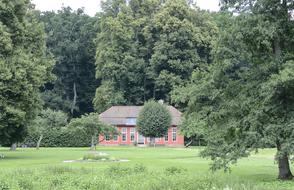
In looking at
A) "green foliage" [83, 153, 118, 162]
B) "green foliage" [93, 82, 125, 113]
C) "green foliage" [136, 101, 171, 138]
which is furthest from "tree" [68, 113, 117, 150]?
"green foliage" [93, 82, 125, 113]

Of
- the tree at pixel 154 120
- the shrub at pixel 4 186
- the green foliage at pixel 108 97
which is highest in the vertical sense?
the green foliage at pixel 108 97

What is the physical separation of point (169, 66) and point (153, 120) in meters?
13.8

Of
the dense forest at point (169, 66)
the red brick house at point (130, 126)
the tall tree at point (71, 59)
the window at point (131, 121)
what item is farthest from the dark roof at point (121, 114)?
the tall tree at point (71, 59)

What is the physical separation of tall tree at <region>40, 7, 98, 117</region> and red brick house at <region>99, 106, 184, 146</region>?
1473 cm

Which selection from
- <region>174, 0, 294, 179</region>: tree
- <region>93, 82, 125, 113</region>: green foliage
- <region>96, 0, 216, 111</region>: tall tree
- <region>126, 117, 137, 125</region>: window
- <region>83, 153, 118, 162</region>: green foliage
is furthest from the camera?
<region>93, 82, 125, 113</region>: green foliage

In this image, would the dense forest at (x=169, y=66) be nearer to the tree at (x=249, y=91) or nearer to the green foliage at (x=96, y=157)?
the tree at (x=249, y=91)

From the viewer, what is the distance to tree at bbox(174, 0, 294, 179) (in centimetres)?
→ 2123

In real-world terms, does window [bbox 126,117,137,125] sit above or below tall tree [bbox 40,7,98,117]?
below

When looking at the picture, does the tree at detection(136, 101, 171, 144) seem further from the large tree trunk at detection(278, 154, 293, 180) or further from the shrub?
the shrub

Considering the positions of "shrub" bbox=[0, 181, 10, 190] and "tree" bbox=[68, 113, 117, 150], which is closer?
"shrub" bbox=[0, 181, 10, 190]

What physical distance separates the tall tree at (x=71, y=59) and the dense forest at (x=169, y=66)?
0.58ft

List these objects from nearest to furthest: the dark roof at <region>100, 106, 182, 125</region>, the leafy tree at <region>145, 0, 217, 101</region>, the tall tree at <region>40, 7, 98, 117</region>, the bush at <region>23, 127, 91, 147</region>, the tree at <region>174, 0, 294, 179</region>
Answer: the tree at <region>174, 0, 294, 179</region> < the bush at <region>23, 127, 91, 147</region> < the dark roof at <region>100, 106, 182, 125</region> < the leafy tree at <region>145, 0, 217, 101</region> < the tall tree at <region>40, 7, 98, 117</region>

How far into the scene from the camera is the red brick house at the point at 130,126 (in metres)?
72.6

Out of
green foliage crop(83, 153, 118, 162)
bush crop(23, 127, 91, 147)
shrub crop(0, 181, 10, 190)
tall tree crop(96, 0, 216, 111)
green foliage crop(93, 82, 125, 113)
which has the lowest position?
shrub crop(0, 181, 10, 190)
